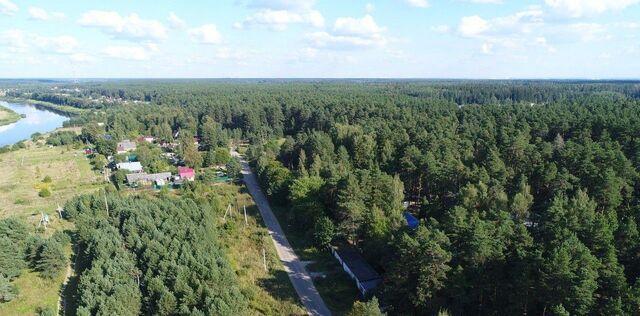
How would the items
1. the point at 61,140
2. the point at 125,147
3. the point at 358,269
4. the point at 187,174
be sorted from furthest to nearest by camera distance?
the point at 61,140 → the point at 125,147 → the point at 187,174 → the point at 358,269

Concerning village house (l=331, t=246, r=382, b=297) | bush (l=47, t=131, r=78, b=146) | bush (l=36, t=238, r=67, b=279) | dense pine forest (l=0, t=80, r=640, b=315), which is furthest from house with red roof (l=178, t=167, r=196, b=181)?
bush (l=47, t=131, r=78, b=146)

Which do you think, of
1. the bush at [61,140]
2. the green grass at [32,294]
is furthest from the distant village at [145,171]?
the green grass at [32,294]

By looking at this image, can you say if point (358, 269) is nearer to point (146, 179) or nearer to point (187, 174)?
point (187, 174)

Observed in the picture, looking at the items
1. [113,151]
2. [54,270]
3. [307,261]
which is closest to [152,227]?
[54,270]

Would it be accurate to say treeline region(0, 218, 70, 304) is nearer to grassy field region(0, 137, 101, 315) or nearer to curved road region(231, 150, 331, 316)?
grassy field region(0, 137, 101, 315)

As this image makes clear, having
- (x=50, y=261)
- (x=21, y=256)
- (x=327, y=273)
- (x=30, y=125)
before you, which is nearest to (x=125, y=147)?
(x=21, y=256)

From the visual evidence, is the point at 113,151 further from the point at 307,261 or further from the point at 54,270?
the point at 307,261

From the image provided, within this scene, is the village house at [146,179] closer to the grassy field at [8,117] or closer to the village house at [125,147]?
the village house at [125,147]
